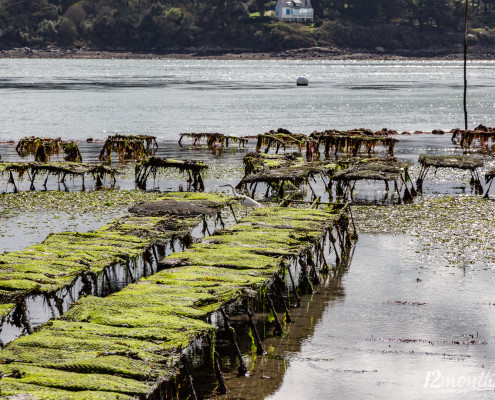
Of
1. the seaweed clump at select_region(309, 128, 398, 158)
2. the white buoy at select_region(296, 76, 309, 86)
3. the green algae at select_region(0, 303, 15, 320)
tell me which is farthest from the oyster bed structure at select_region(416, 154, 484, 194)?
the white buoy at select_region(296, 76, 309, 86)

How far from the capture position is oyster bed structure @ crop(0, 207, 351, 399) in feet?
38.1

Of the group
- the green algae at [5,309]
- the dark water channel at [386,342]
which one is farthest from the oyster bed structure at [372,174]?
the green algae at [5,309]

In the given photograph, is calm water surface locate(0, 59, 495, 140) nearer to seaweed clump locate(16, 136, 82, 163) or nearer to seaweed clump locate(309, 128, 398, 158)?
seaweed clump locate(16, 136, 82, 163)

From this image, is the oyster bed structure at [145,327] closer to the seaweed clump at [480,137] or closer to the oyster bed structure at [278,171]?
the oyster bed structure at [278,171]

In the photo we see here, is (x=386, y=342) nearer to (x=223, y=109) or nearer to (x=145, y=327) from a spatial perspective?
(x=145, y=327)

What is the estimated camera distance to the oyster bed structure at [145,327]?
1161cm

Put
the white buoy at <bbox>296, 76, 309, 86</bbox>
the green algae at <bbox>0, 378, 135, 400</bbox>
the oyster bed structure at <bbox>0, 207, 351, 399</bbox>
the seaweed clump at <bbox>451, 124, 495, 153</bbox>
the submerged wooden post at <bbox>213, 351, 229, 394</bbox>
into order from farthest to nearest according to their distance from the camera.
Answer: the white buoy at <bbox>296, 76, 309, 86</bbox>
the seaweed clump at <bbox>451, 124, 495, 153</bbox>
the submerged wooden post at <bbox>213, 351, 229, 394</bbox>
the oyster bed structure at <bbox>0, 207, 351, 399</bbox>
the green algae at <bbox>0, 378, 135, 400</bbox>

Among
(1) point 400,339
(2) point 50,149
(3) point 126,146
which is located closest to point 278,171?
(1) point 400,339

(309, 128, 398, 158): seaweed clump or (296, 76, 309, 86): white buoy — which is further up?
(296, 76, 309, 86): white buoy

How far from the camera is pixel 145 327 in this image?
45.4 ft

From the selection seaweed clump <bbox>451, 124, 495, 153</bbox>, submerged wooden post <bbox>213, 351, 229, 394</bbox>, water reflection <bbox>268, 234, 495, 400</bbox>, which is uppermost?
seaweed clump <bbox>451, 124, 495, 153</bbox>

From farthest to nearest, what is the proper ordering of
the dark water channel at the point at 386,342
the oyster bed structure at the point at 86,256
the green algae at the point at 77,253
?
the green algae at the point at 77,253 < the oyster bed structure at the point at 86,256 < the dark water channel at the point at 386,342

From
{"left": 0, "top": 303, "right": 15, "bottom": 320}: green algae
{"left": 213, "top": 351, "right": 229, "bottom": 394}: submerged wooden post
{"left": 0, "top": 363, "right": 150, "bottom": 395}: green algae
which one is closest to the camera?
{"left": 0, "top": 363, "right": 150, "bottom": 395}: green algae


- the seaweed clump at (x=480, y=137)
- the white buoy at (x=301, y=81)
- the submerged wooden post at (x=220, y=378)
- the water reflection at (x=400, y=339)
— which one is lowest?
the water reflection at (x=400, y=339)
